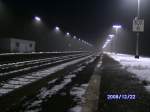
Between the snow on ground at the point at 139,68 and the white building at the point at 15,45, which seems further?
the white building at the point at 15,45

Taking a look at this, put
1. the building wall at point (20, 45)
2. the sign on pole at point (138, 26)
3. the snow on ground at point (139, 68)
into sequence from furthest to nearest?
the building wall at point (20, 45) < the sign on pole at point (138, 26) < the snow on ground at point (139, 68)

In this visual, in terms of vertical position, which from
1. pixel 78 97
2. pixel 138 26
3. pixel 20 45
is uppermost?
pixel 138 26

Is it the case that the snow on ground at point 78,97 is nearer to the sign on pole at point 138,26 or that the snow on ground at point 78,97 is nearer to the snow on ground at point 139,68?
the snow on ground at point 139,68

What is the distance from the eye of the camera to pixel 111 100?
889 cm

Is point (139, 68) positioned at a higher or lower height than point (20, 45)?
lower

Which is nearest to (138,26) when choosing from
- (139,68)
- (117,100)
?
(139,68)

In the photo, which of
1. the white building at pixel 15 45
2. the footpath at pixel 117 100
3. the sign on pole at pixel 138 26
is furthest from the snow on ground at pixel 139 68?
the white building at pixel 15 45

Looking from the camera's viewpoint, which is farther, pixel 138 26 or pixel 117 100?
pixel 138 26

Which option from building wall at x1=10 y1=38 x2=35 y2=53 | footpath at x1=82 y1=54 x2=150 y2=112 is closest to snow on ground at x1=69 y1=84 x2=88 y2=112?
footpath at x1=82 y1=54 x2=150 y2=112

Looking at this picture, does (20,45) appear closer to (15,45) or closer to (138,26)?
(15,45)

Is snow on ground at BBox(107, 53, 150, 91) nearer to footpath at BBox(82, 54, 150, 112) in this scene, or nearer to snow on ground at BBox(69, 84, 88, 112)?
footpath at BBox(82, 54, 150, 112)

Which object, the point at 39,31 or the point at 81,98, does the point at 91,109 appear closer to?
the point at 81,98

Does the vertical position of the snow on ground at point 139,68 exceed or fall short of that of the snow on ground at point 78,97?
it falls short

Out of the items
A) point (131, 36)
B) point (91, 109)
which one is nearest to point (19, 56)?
point (91, 109)
